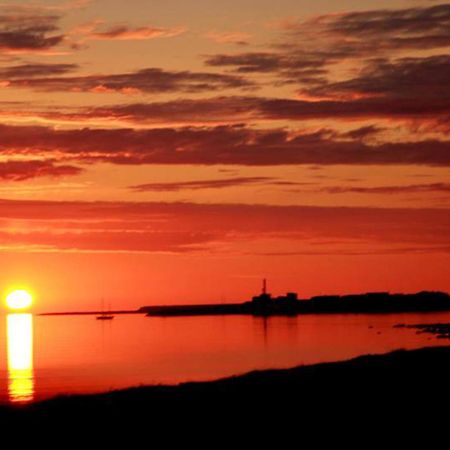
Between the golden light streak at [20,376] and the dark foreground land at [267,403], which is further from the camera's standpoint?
the golden light streak at [20,376]

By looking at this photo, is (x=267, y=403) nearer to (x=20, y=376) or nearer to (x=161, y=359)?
(x=20, y=376)

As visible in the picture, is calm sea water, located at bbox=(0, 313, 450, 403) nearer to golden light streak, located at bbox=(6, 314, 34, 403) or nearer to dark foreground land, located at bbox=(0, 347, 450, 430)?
golden light streak, located at bbox=(6, 314, 34, 403)

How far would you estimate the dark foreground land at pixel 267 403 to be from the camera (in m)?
31.8

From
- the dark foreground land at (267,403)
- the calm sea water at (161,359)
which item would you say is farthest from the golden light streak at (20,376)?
the dark foreground land at (267,403)

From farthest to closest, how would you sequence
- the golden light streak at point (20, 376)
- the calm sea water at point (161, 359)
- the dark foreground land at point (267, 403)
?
the calm sea water at point (161, 359), the golden light streak at point (20, 376), the dark foreground land at point (267, 403)

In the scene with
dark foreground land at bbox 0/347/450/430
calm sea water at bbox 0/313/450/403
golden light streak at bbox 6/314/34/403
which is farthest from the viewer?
calm sea water at bbox 0/313/450/403

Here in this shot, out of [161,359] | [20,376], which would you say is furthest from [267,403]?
[161,359]

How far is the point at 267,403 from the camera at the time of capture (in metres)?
35.4

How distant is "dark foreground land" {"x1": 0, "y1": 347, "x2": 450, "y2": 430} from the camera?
104 ft

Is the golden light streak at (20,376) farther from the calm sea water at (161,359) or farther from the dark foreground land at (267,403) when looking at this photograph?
the dark foreground land at (267,403)

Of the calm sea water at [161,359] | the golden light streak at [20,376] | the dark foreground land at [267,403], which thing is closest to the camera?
the dark foreground land at [267,403]

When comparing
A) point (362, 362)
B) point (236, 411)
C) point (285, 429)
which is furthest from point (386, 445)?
point (362, 362)

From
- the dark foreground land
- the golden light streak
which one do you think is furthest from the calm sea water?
the dark foreground land

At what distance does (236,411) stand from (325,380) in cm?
878
